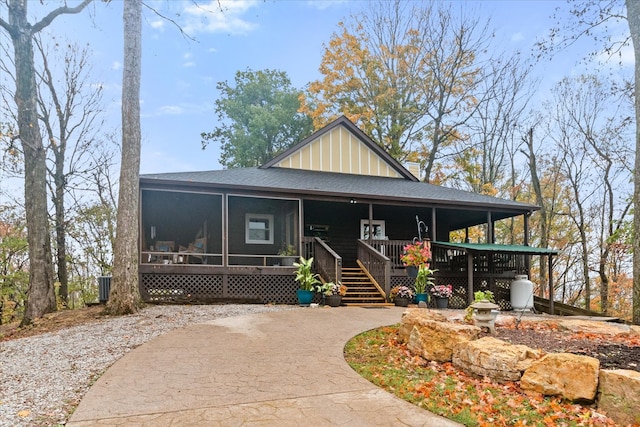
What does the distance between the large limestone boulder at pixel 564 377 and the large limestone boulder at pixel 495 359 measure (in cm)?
15

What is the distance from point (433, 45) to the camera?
75.6 feet

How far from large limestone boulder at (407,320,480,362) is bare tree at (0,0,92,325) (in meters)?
8.64

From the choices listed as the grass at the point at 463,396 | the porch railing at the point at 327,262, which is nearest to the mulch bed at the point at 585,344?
the grass at the point at 463,396

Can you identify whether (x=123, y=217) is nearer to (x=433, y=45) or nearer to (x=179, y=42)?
(x=179, y=42)

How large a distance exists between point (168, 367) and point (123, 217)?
5.31m

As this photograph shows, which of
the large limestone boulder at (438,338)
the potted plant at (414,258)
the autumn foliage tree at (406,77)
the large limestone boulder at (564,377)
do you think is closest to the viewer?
the large limestone boulder at (564,377)

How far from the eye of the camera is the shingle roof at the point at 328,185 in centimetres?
1162

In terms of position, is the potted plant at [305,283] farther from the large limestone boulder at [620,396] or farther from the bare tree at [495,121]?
the bare tree at [495,121]

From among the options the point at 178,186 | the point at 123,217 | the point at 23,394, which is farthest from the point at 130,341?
the point at 178,186

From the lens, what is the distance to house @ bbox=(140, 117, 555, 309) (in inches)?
446

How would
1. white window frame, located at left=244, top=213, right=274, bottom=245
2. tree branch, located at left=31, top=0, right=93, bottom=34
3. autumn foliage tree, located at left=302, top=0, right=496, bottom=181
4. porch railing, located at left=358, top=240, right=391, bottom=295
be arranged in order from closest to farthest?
1. tree branch, located at left=31, top=0, right=93, bottom=34
2. porch railing, located at left=358, top=240, right=391, bottom=295
3. white window frame, located at left=244, top=213, right=274, bottom=245
4. autumn foliage tree, located at left=302, top=0, right=496, bottom=181

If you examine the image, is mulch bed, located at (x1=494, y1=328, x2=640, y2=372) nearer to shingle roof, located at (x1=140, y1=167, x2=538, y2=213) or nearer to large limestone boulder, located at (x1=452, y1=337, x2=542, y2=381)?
large limestone boulder, located at (x1=452, y1=337, x2=542, y2=381)

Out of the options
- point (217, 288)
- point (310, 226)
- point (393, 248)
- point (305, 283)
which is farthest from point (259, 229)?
point (393, 248)

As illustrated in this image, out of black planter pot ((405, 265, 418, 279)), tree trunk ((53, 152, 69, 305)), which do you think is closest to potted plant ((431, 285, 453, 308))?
black planter pot ((405, 265, 418, 279))
